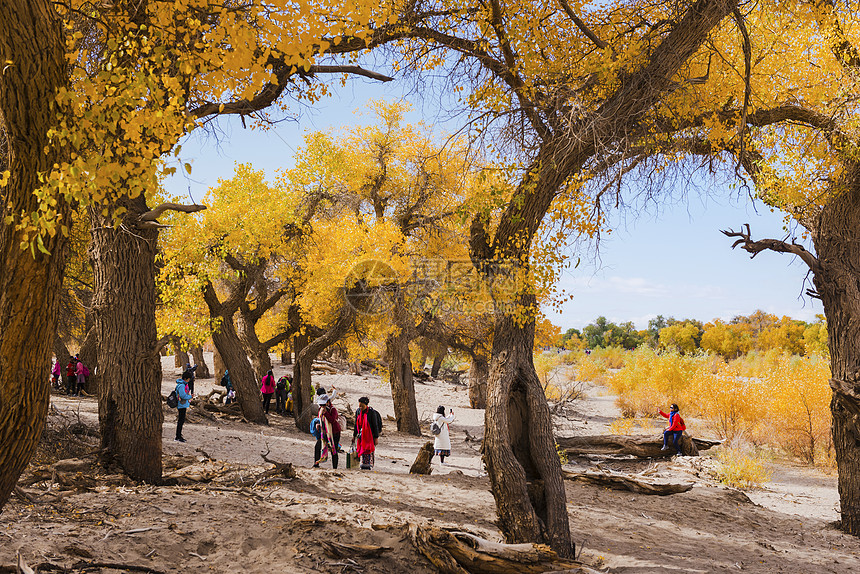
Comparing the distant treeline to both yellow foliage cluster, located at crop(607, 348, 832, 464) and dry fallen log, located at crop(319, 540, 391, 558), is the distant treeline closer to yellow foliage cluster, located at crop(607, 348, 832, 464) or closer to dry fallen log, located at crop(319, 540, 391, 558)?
yellow foliage cluster, located at crop(607, 348, 832, 464)

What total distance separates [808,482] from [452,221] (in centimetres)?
1151

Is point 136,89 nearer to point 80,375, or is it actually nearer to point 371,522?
point 371,522

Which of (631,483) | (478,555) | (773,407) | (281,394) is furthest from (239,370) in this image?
(773,407)

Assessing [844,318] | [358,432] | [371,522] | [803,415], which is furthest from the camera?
[803,415]

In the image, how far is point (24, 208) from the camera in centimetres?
362

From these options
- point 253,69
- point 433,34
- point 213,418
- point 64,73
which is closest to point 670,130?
point 433,34

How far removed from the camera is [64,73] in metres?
3.80

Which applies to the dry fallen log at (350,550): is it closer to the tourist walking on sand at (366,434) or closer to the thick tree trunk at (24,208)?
the thick tree trunk at (24,208)

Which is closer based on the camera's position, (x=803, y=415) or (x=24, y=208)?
(x=24, y=208)

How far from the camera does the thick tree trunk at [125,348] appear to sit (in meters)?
6.88

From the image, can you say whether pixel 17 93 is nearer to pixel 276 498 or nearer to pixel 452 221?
pixel 276 498

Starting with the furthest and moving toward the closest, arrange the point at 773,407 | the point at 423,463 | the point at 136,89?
1. the point at 773,407
2. the point at 423,463
3. the point at 136,89

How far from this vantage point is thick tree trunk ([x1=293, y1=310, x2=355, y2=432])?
665 inches

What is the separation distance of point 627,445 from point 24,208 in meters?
14.5
